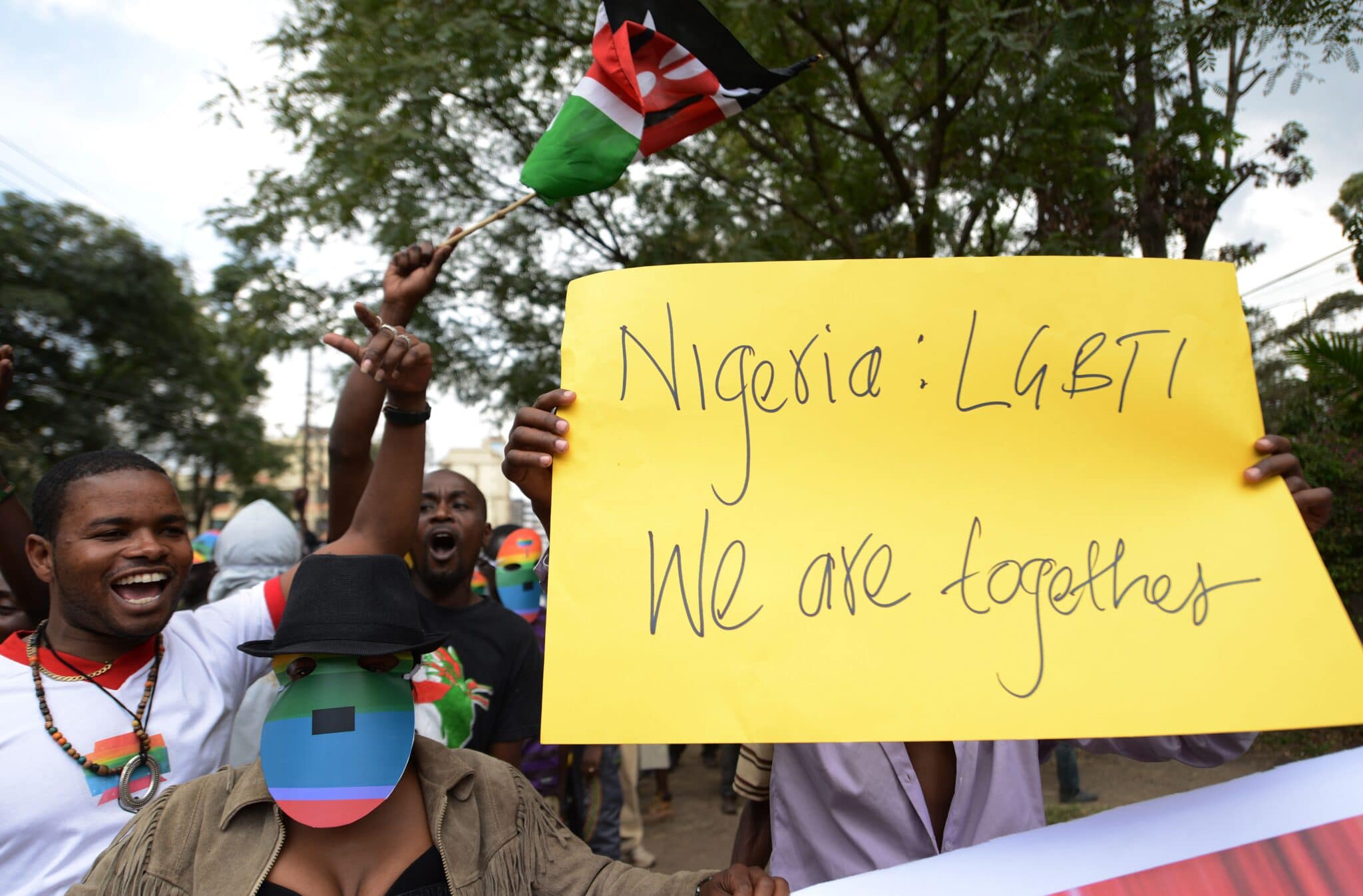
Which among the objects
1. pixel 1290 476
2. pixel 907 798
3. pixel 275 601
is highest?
pixel 275 601

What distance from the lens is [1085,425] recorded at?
58.8 inches

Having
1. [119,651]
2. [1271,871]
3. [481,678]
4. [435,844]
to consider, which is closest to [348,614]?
[435,844]

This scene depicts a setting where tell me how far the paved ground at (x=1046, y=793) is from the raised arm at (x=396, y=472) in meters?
4.07

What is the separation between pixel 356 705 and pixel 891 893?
978 millimetres

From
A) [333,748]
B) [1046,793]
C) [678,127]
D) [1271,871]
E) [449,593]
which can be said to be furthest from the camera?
[1046,793]

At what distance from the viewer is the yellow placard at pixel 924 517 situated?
137 centimetres

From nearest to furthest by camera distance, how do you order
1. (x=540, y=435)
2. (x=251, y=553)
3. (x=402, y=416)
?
(x=540, y=435)
(x=402, y=416)
(x=251, y=553)

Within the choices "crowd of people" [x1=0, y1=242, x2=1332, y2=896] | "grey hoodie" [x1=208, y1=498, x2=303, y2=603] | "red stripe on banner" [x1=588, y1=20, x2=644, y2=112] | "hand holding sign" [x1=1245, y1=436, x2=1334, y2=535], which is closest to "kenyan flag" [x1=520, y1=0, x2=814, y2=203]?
"red stripe on banner" [x1=588, y1=20, x2=644, y2=112]

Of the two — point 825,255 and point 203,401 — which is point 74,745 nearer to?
point 825,255

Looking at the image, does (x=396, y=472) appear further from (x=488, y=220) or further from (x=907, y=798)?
(x=907, y=798)

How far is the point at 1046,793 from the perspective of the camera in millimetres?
7062

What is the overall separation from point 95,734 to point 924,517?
1.68 meters

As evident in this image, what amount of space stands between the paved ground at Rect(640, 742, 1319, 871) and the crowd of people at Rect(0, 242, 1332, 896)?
13.2 feet

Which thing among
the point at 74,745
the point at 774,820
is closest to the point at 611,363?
the point at 774,820
